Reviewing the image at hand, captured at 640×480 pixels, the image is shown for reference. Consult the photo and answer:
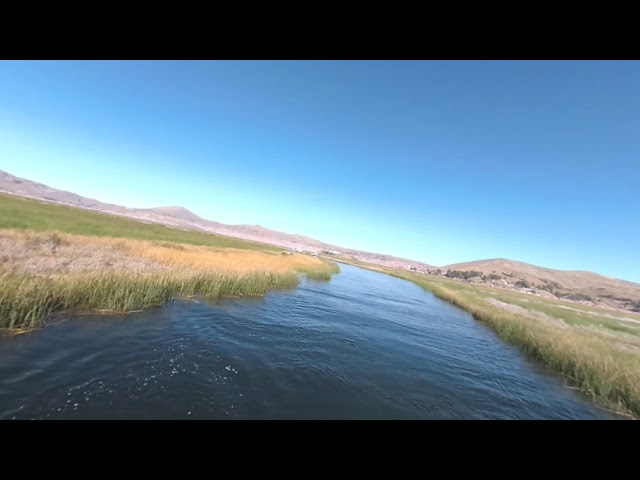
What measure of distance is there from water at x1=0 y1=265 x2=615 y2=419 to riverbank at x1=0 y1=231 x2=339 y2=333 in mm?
1004

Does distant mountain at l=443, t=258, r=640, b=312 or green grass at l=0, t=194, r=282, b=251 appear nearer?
green grass at l=0, t=194, r=282, b=251

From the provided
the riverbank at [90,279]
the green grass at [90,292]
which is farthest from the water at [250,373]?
the riverbank at [90,279]

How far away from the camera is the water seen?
702 centimetres

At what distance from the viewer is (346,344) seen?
1444 cm

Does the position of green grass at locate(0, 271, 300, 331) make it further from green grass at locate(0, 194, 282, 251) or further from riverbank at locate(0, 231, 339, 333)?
green grass at locate(0, 194, 282, 251)

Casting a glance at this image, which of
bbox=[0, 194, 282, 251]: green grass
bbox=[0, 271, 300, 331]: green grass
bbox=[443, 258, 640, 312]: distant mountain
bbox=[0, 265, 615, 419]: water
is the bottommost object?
bbox=[0, 265, 615, 419]: water

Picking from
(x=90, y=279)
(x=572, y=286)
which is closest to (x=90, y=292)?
(x=90, y=279)

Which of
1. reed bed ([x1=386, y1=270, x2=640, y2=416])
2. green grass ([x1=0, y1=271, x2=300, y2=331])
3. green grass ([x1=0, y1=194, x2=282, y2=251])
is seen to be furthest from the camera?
green grass ([x1=0, y1=194, x2=282, y2=251])

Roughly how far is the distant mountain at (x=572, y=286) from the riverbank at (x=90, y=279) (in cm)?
13811

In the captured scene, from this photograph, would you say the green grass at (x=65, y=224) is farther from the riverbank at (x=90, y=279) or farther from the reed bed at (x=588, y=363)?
the reed bed at (x=588, y=363)

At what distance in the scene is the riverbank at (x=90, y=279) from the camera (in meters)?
9.94

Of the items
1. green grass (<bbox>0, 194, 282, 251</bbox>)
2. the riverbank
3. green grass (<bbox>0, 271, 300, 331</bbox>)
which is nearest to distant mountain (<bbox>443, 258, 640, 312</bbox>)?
the riverbank
